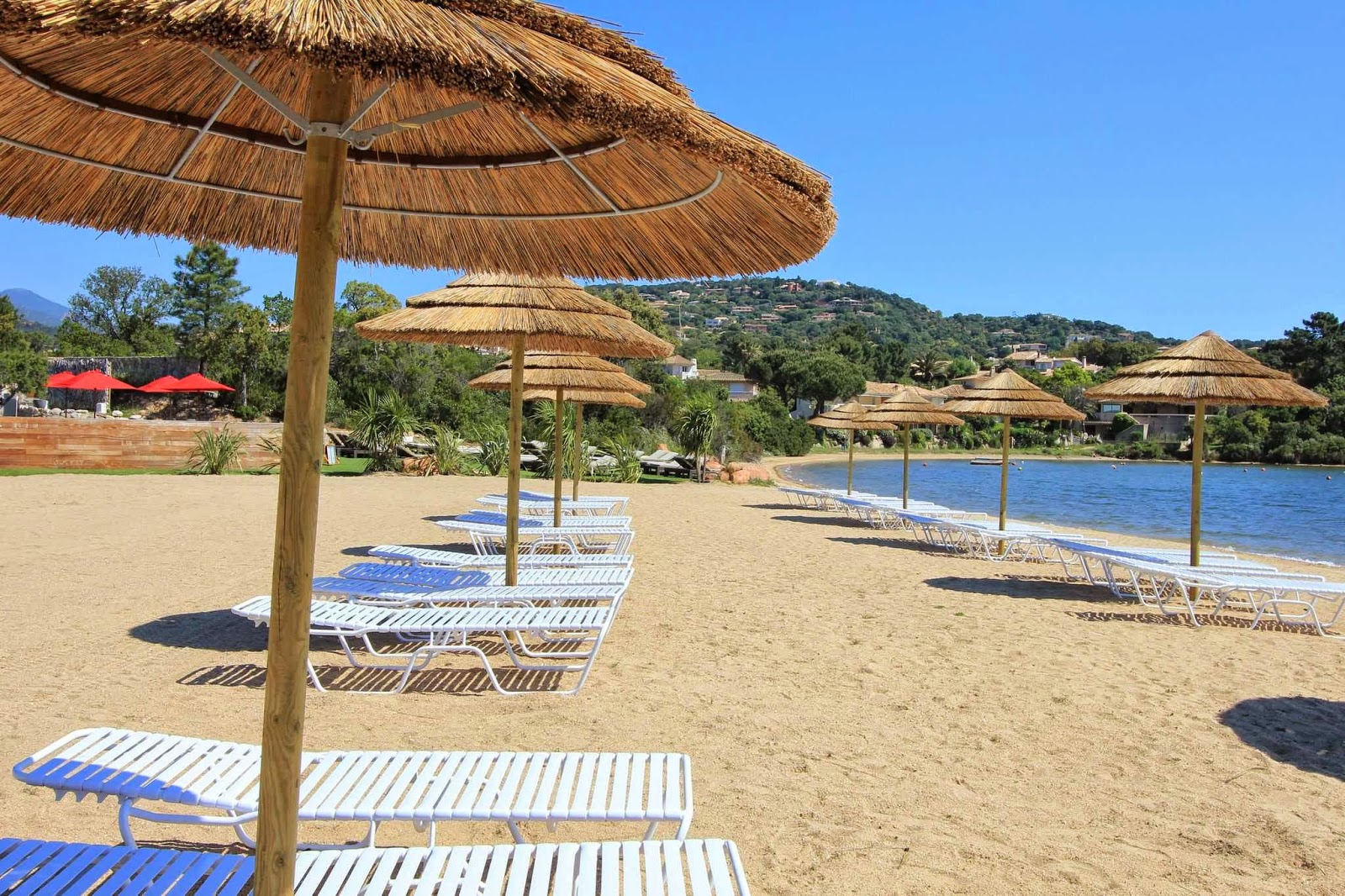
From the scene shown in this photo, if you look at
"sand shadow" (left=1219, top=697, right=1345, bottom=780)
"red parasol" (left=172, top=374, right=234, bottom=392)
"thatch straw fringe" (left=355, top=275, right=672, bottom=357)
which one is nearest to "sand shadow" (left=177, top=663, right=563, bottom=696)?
"thatch straw fringe" (left=355, top=275, right=672, bottom=357)

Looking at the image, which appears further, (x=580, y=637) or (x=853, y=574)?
(x=853, y=574)

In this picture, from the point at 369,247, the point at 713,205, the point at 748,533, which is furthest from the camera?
the point at 748,533

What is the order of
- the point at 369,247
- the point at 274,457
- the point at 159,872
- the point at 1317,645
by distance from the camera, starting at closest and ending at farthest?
the point at 159,872, the point at 369,247, the point at 1317,645, the point at 274,457

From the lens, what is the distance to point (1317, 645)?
7.25 meters

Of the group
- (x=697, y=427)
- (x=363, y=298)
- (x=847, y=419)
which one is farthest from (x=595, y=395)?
(x=363, y=298)

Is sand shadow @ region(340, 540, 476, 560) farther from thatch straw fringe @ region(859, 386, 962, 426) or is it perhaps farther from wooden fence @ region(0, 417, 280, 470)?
wooden fence @ region(0, 417, 280, 470)

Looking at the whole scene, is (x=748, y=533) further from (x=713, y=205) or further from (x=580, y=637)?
(x=713, y=205)

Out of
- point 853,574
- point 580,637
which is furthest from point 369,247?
point 853,574

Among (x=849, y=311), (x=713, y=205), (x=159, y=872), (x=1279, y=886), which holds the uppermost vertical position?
(x=849, y=311)

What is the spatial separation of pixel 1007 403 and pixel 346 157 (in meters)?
11.0

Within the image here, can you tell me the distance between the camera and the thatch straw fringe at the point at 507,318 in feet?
20.4

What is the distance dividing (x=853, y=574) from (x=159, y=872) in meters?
8.26

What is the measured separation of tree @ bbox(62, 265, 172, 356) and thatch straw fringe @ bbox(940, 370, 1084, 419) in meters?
47.1

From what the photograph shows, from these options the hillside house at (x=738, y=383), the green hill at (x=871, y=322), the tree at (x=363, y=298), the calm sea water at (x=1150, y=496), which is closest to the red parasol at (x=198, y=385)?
the tree at (x=363, y=298)
